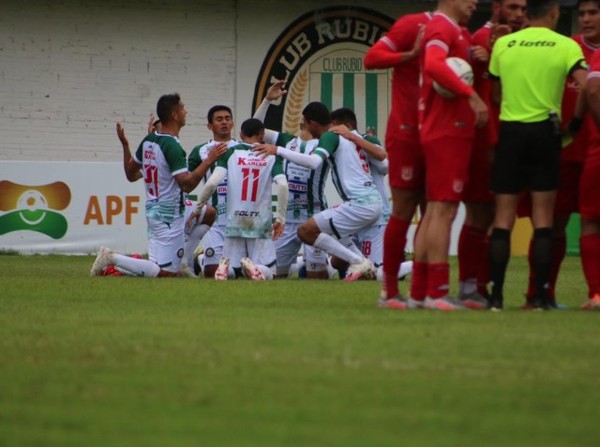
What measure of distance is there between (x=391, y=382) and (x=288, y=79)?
22.8m

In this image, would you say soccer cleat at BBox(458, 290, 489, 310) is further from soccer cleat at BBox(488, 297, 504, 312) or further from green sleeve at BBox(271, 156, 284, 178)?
green sleeve at BBox(271, 156, 284, 178)

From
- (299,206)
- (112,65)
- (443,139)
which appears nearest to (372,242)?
(299,206)

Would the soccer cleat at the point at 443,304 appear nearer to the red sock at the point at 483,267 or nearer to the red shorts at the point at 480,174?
the red sock at the point at 483,267

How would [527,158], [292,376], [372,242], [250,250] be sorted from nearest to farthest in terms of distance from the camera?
[292,376] → [527,158] → [250,250] → [372,242]

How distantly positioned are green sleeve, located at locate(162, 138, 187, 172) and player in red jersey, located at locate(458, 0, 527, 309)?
221 inches

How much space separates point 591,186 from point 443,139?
1.23 metres

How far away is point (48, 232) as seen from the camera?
22250mm

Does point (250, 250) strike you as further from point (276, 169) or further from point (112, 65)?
point (112, 65)

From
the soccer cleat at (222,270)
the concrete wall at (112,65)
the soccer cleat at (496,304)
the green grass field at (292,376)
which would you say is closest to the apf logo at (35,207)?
the concrete wall at (112,65)

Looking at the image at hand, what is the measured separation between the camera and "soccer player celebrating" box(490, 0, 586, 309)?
34.1ft

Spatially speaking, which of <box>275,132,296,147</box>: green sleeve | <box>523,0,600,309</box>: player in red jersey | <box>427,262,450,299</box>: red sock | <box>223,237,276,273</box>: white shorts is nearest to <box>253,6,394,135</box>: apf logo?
<box>275,132,296,147</box>: green sleeve

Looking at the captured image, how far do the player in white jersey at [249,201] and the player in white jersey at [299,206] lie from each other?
85 centimetres

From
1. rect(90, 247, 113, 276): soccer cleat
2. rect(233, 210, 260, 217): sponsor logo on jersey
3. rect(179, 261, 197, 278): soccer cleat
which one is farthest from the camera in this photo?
rect(179, 261, 197, 278): soccer cleat

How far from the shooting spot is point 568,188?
11.2 meters
